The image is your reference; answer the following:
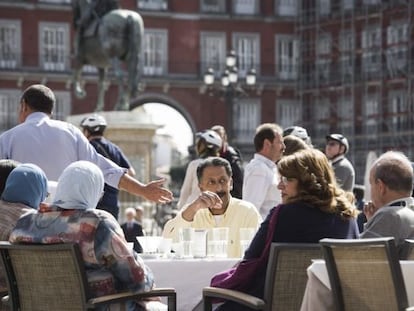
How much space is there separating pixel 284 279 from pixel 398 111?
38562 mm

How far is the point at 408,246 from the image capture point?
18.0 ft

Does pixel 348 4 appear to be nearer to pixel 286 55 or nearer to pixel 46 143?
pixel 286 55

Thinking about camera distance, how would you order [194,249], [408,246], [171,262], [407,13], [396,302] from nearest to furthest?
1. [396,302]
2. [408,246]
3. [171,262]
4. [194,249]
5. [407,13]

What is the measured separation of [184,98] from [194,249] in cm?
4120

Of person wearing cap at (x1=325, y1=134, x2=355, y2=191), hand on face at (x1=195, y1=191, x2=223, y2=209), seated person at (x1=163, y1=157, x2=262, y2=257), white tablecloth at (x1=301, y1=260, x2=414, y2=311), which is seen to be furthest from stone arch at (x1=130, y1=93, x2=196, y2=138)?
white tablecloth at (x1=301, y1=260, x2=414, y2=311)

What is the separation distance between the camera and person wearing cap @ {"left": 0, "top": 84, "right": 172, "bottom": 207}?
7.86m

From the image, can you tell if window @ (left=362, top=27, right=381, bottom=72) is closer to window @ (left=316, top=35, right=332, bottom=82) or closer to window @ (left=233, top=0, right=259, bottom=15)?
window @ (left=316, top=35, right=332, bottom=82)

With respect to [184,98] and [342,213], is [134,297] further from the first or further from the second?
[184,98]

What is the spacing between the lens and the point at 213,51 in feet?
160

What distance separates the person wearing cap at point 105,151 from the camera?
9.84m

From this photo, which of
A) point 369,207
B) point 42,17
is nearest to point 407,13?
point 42,17

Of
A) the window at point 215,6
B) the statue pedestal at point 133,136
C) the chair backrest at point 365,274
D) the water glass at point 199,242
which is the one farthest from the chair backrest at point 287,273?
the window at point 215,6

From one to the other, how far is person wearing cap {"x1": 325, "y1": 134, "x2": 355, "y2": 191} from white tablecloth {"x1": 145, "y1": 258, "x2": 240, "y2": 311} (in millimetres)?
4712

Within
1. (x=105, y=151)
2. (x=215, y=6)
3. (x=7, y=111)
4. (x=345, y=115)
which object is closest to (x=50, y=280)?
(x=105, y=151)
